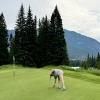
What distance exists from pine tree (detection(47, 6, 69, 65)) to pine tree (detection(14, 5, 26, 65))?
6627 millimetres

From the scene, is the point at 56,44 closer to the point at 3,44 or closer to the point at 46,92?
the point at 3,44

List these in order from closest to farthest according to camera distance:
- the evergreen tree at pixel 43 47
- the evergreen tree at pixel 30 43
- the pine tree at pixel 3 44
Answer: the evergreen tree at pixel 30 43 → the evergreen tree at pixel 43 47 → the pine tree at pixel 3 44

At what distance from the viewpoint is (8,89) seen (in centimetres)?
3105

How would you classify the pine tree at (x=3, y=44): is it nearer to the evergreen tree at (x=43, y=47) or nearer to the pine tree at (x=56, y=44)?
the evergreen tree at (x=43, y=47)

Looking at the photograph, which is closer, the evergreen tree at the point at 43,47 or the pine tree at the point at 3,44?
the evergreen tree at the point at 43,47

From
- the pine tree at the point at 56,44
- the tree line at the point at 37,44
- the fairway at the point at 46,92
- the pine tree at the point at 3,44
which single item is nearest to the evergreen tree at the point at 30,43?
the tree line at the point at 37,44

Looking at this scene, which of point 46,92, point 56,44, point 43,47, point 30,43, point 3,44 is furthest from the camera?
point 3,44

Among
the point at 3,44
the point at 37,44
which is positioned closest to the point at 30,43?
the point at 37,44

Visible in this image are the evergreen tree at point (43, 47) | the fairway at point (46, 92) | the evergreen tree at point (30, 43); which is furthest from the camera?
the evergreen tree at point (43, 47)

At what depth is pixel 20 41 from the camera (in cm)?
9562

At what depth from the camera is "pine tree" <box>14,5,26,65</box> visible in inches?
3681

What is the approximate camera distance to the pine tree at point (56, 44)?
92688 millimetres

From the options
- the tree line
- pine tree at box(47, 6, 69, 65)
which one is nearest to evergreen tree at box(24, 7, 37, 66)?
the tree line

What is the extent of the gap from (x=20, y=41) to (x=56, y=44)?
955 cm
